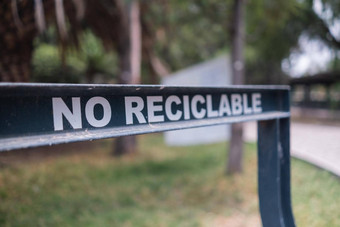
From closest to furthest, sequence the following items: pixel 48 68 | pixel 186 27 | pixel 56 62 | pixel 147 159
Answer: pixel 147 159 < pixel 186 27 < pixel 48 68 < pixel 56 62

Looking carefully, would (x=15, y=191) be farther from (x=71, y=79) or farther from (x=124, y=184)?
(x=71, y=79)

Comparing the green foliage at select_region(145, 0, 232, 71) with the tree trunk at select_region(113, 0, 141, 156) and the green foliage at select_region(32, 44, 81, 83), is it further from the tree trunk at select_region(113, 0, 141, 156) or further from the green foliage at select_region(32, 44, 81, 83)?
the green foliage at select_region(32, 44, 81, 83)

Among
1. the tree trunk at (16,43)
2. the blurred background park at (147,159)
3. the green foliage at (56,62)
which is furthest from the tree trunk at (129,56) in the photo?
the tree trunk at (16,43)

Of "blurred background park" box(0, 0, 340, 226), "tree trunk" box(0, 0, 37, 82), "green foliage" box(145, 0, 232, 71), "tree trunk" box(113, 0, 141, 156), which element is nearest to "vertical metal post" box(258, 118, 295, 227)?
"blurred background park" box(0, 0, 340, 226)

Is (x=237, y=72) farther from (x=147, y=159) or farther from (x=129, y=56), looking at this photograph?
(x=129, y=56)

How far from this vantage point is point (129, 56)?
8.62 meters

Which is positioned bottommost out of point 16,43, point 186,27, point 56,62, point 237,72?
point 237,72

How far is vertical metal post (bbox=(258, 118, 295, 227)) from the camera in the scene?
7.97ft

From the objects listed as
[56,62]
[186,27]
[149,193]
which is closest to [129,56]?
[186,27]

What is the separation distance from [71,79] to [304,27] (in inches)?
377

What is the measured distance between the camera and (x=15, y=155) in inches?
316

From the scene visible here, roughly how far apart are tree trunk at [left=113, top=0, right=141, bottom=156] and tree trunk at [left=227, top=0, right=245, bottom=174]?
327 cm

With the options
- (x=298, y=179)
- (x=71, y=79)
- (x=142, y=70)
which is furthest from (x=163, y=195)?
(x=142, y=70)

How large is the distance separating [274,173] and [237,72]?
3.89 m
